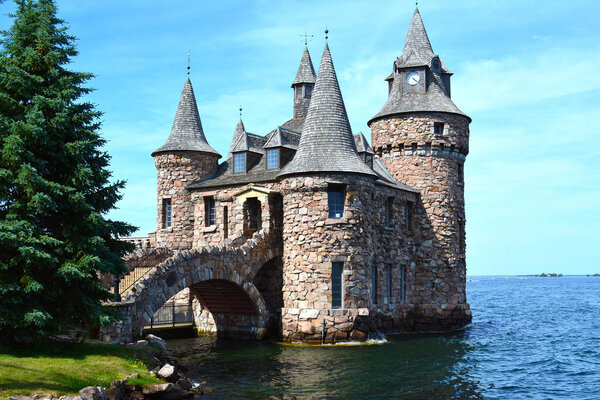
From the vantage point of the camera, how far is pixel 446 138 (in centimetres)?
3547

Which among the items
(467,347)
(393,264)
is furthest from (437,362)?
(393,264)

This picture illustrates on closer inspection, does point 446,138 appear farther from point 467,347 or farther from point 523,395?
point 523,395

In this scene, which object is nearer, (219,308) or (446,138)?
(219,308)

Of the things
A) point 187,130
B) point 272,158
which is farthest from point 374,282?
point 187,130

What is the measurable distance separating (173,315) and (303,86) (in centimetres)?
1755

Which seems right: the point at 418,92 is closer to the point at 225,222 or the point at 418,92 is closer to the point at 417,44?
the point at 417,44

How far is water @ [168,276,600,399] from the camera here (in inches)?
774

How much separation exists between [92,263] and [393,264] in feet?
61.5

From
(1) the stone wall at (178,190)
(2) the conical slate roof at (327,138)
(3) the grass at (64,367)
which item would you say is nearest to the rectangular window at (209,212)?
(1) the stone wall at (178,190)

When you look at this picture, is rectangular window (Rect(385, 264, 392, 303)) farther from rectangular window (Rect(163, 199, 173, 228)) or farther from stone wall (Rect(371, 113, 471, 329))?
rectangular window (Rect(163, 199, 173, 228))

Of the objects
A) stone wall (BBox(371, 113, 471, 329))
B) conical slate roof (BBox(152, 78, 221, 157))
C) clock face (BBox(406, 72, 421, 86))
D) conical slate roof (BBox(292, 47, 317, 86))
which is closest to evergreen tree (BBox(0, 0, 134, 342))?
conical slate roof (BBox(152, 78, 221, 157))

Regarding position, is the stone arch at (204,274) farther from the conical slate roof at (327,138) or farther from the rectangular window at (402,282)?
the rectangular window at (402,282)

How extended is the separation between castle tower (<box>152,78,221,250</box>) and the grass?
662 inches

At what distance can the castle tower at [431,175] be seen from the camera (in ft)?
116
